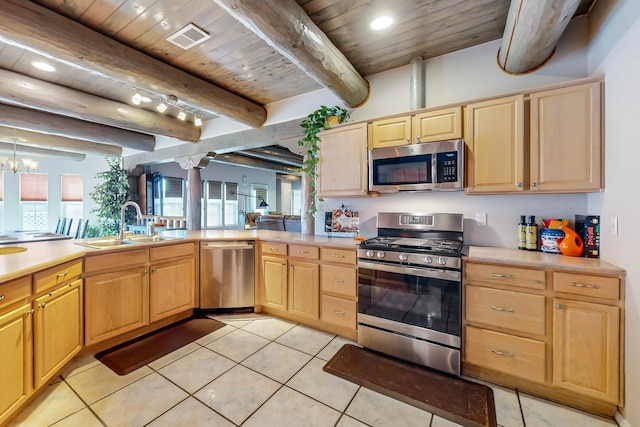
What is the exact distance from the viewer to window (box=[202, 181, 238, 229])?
7.82 meters

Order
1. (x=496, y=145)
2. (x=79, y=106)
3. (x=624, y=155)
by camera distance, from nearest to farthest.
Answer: (x=624, y=155), (x=496, y=145), (x=79, y=106)

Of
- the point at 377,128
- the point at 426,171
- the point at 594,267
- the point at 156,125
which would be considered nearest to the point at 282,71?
the point at 377,128

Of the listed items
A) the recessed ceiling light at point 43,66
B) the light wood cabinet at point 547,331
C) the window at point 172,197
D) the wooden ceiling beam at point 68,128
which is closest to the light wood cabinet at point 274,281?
the light wood cabinet at point 547,331

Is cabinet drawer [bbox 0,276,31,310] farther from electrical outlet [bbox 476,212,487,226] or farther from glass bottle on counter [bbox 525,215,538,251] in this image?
glass bottle on counter [bbox 525,215,538,251]

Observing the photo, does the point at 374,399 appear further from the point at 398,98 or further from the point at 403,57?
the point at 403,57

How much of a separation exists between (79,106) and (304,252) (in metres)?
3.45

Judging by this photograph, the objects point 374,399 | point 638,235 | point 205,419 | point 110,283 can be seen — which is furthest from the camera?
point 110,283

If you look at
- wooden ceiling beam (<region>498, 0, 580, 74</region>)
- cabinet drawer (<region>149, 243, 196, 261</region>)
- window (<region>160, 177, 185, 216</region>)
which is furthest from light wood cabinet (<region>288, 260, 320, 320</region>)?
window (<region>160, 177, 185, 216</region>)

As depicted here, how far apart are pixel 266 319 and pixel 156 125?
3415mm

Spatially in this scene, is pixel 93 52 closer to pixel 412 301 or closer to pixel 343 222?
pixel 343 222

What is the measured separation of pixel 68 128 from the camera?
174 inches

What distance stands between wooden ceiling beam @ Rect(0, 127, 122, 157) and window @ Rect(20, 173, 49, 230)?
1.72 metres

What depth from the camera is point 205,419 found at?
5.32 feet

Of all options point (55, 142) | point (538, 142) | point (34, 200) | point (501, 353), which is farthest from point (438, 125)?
point (34, 200)
